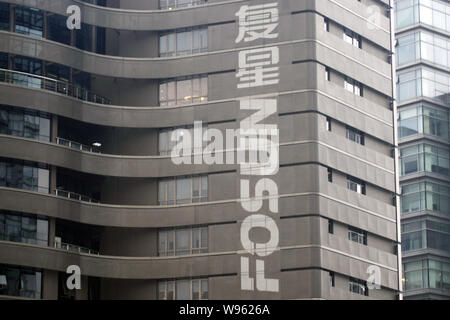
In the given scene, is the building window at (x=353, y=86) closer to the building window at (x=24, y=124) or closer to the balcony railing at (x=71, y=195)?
the balcony railing at (x=71, y=195)

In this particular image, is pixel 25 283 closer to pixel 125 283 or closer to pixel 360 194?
pixel 125 283

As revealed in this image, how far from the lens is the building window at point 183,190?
7688cm

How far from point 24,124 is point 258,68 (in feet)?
51.3

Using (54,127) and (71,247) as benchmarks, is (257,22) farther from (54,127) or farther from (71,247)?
(71,247)

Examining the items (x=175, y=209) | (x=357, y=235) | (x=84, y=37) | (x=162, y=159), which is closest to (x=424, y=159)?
(x=357, y=235)

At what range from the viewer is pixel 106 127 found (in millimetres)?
80562

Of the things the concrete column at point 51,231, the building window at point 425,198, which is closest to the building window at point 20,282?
the concrete column at point 51,231

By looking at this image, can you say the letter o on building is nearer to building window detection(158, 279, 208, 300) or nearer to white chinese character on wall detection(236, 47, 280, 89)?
building window detection(158, 279, 208, 300)

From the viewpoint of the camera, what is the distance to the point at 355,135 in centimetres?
8069

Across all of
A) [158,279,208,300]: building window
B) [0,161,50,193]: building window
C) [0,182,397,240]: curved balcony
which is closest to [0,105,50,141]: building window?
[0,161,50,193]: building window

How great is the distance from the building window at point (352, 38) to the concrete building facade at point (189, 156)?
10 centimetres

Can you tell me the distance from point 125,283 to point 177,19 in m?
18.4

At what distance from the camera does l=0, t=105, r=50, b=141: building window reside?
2918 inches
